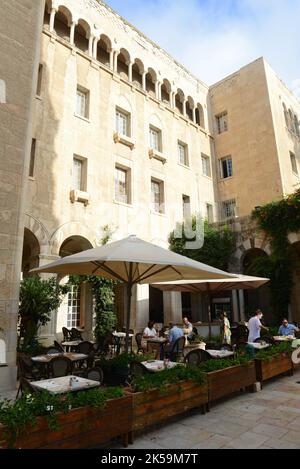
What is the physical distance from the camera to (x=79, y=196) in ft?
45.6

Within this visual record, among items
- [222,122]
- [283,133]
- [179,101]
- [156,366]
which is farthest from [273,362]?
[222,122]

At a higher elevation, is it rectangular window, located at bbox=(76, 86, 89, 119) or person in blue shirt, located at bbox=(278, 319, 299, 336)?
rectangular window, located at bbox=(76, 86, 89, 119)

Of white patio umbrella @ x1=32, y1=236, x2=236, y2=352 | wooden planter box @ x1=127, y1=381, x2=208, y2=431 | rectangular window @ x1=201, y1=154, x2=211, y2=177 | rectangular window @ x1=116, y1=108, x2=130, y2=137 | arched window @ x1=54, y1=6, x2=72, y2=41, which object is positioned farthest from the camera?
rectangular window @ x1=201, y1=154, x2=211, y2=177

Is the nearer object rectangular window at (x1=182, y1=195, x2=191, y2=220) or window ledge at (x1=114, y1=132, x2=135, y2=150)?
window ledge at (x1=114, y1=132, x2=135, y2=150)

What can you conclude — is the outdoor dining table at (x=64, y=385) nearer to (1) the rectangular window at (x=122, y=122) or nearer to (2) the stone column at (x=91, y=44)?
(1) the rectangular window at (x=122, y=122)

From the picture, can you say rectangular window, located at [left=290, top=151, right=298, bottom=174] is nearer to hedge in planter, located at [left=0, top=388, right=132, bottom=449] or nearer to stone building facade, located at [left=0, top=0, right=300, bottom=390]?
stone building facade, located at [left=0, top=0, right=300, bottom=390]

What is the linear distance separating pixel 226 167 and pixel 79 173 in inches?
473

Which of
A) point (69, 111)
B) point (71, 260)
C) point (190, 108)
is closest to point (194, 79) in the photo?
point (190, 108)

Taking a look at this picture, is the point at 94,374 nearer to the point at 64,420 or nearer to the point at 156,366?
the point at 156,366

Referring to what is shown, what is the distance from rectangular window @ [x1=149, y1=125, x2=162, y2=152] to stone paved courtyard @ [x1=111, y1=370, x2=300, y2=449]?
595 inches

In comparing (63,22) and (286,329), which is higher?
(63,22)

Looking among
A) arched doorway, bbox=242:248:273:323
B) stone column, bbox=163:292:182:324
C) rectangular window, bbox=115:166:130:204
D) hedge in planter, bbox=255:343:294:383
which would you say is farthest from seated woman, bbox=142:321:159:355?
arched doorway, bbox=242:248:273:323

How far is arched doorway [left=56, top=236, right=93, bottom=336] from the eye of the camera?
1430 cm

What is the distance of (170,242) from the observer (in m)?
18.0
